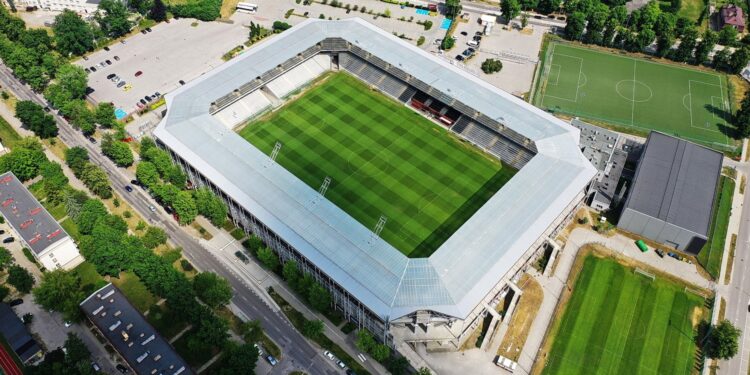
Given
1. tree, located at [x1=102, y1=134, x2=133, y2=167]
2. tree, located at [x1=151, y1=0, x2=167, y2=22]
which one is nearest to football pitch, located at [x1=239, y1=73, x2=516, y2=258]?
tree, located at [x1=102, y1=134, x2=133, y2=167]

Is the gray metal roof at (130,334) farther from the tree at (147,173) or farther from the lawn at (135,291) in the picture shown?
the tree at (147,173)

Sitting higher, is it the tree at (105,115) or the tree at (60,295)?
the tree at (105,115)

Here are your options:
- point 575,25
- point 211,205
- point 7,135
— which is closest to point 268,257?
point 211,205

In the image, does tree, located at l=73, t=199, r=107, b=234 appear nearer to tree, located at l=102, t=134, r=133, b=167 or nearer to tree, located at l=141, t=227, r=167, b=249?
tree, located at l=141, t=227, r=167, b=249

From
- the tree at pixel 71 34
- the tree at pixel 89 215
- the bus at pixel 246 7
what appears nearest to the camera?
the tree at pixel 89 215

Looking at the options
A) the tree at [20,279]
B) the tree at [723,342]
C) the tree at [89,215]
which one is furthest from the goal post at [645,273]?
the tree at [20,279]

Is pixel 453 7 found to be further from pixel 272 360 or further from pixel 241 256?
pixel 272 360
